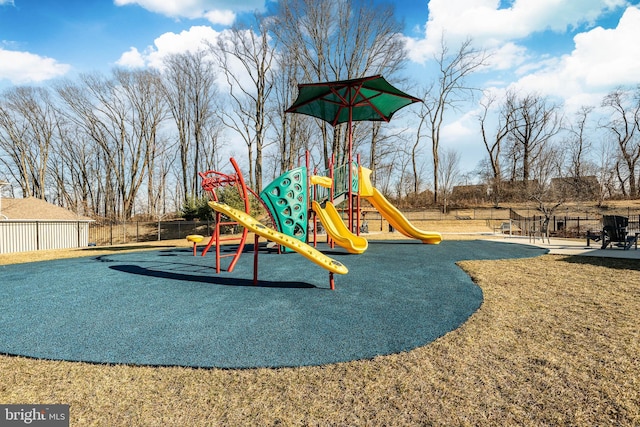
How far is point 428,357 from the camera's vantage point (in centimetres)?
290

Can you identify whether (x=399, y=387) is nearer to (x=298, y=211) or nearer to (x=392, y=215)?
(x=298, y=211)

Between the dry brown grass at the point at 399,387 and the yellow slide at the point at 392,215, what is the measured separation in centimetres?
779

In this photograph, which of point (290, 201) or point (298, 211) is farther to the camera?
point (298, 211)

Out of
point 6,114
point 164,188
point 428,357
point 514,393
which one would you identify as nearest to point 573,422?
point 514,393

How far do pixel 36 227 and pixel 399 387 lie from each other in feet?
78.0

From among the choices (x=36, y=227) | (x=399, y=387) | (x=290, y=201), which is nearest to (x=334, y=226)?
(x=290, y=201)

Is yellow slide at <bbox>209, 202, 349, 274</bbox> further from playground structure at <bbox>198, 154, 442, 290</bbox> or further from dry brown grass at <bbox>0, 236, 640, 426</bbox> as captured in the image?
dry brown grass at <bbox>0, 236, 640, 426</bbox>

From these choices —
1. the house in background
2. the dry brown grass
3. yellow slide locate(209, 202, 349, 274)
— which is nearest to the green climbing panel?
yellow slide locate(209, 202, 349, 274)

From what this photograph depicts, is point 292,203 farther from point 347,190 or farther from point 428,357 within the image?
point 428,357

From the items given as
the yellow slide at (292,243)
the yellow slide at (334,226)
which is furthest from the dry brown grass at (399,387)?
the yellow slide at (334,226)

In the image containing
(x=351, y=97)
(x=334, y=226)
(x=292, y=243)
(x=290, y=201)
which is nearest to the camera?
(x=292, y=243)

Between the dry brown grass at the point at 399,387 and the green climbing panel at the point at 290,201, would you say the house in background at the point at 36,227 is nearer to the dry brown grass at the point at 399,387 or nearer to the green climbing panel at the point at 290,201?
the green climbing panel at the point at 290,201

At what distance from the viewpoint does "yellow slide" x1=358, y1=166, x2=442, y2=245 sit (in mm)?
11297

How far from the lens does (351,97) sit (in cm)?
1094
